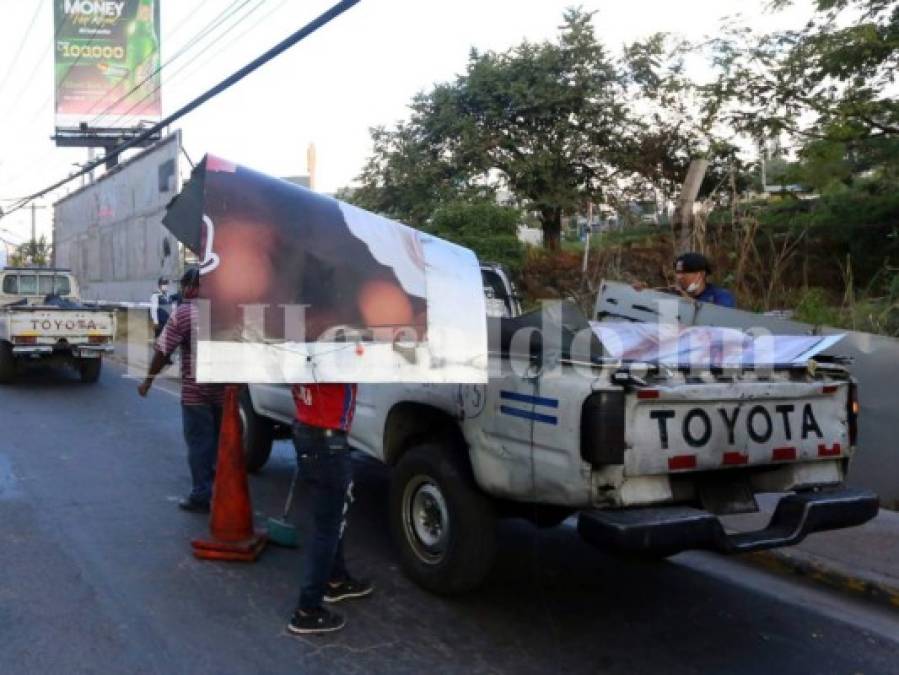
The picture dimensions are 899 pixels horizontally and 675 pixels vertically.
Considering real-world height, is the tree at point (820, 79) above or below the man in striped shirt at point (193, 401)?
above

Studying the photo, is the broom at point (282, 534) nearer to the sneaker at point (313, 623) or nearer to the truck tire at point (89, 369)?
the sneaker at point (313, 623)

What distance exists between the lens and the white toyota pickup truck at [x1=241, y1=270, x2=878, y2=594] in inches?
148

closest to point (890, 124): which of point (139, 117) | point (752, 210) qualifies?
point (752, 210)

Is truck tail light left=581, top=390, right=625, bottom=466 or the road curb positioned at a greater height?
truck tail light left=581, top=390, right=625, bottom=466

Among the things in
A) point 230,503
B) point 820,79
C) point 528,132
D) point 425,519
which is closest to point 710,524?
point 425,519

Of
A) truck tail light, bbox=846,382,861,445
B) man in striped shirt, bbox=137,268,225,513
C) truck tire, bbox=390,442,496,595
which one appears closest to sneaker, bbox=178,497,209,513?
man in striped shirt, bbox=137,268,225,513

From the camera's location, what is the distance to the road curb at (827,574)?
478cm

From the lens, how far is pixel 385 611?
14.5 ft

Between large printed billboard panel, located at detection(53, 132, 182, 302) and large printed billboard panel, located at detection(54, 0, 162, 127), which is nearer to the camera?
large printed billboard panel, located at detection(53, 132, 182, 302)

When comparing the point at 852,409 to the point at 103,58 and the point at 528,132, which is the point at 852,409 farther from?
the point at 103,58

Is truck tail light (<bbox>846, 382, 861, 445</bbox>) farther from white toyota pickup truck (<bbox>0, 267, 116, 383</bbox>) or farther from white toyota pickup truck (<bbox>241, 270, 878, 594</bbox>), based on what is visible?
white toyota pickup truck (<bbox>0, 267, 116, 383</bbox>)

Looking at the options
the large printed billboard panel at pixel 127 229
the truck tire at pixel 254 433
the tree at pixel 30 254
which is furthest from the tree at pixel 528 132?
the tree at pixel 30 254

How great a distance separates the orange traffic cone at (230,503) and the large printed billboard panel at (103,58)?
34.6 metres

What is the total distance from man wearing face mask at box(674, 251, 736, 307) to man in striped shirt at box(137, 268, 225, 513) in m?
3.65
